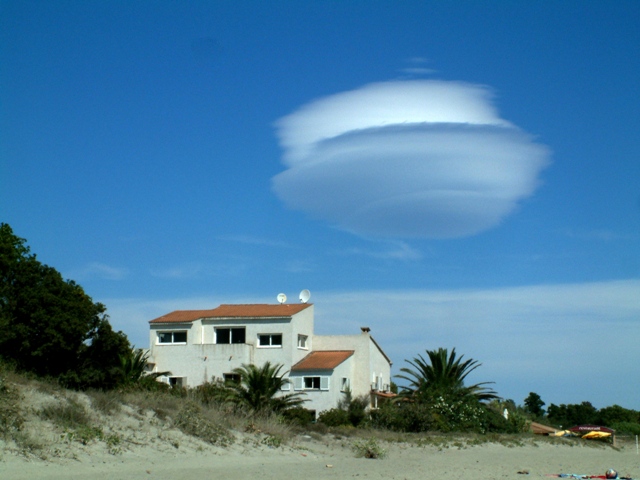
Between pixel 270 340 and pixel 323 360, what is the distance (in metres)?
4.00

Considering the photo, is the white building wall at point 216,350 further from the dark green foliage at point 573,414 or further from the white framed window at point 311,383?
the dark green foliage at point 573,414

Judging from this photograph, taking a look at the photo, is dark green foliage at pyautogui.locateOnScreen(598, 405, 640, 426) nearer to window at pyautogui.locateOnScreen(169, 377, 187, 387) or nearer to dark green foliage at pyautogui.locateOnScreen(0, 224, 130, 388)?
window at pyautogui.locateOnScreen(169, 377, 187, 387)

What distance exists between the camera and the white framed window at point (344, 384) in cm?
5047

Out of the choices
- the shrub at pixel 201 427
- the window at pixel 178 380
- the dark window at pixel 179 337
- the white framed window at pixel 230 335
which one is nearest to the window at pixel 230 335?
the white framed window at pixel 230 335

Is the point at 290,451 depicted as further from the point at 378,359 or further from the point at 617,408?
the point at 617,408

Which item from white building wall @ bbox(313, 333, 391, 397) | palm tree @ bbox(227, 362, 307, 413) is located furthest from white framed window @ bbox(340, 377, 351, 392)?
palm tree @ bbox(227, 362, 307, 413)

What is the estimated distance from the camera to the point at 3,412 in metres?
17.7

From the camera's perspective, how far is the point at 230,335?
52.8 meters

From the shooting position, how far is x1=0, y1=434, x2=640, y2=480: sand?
1672cm

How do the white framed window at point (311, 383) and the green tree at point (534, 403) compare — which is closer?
the white framed window at point (311, 383)

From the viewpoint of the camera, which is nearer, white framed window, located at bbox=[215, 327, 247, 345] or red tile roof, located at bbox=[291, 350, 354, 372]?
Answer: red tile roof, located at bbox=[291, 350, 354, 372]

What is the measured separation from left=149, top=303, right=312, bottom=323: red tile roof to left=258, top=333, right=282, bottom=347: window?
138cm

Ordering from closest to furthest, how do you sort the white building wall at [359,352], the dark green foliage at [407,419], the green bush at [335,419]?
the dark green foliage at [407,419], the green bush at [335,419], the white building wall at [359,352]

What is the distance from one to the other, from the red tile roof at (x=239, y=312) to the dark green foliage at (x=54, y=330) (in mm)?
23391
